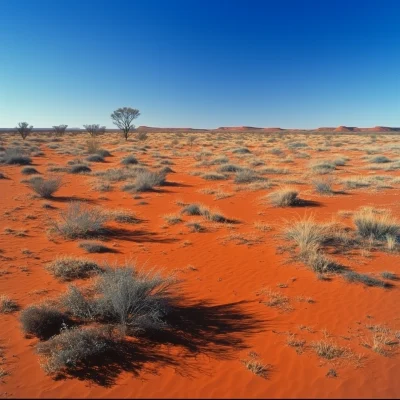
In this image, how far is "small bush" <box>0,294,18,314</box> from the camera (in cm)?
513

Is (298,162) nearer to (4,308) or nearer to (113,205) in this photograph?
(113,205)

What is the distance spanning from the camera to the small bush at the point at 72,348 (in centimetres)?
380

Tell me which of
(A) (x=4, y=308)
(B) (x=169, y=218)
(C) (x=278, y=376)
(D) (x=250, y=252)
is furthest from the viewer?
(B) (x=169, y=218)

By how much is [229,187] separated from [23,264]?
10.8 m

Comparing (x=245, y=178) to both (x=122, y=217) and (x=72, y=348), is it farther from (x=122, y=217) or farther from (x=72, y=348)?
(x=72, y=348)

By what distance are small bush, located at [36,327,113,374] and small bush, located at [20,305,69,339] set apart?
386 mm

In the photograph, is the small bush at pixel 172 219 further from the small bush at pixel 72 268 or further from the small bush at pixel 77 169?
the small bush at pixel 77 169

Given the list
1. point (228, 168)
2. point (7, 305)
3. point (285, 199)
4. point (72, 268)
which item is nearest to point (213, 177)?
point (228, 168)

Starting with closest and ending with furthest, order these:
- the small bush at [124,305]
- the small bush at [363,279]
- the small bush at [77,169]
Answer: the small bush at [124,305] < the small bush at [363,279] < the small bush at [77,169]

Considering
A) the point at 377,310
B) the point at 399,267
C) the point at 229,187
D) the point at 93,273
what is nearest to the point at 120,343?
the point at 93,273

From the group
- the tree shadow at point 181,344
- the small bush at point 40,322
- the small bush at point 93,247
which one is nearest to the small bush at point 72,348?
the tree shadow at point 181,344

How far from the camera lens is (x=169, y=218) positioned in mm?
10578

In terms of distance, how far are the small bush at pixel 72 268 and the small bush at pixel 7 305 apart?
1.05 meters

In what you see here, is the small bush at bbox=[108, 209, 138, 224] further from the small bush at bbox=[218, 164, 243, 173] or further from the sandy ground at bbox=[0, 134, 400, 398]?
the small bush at bbox=[218, 164, 243, 173]
